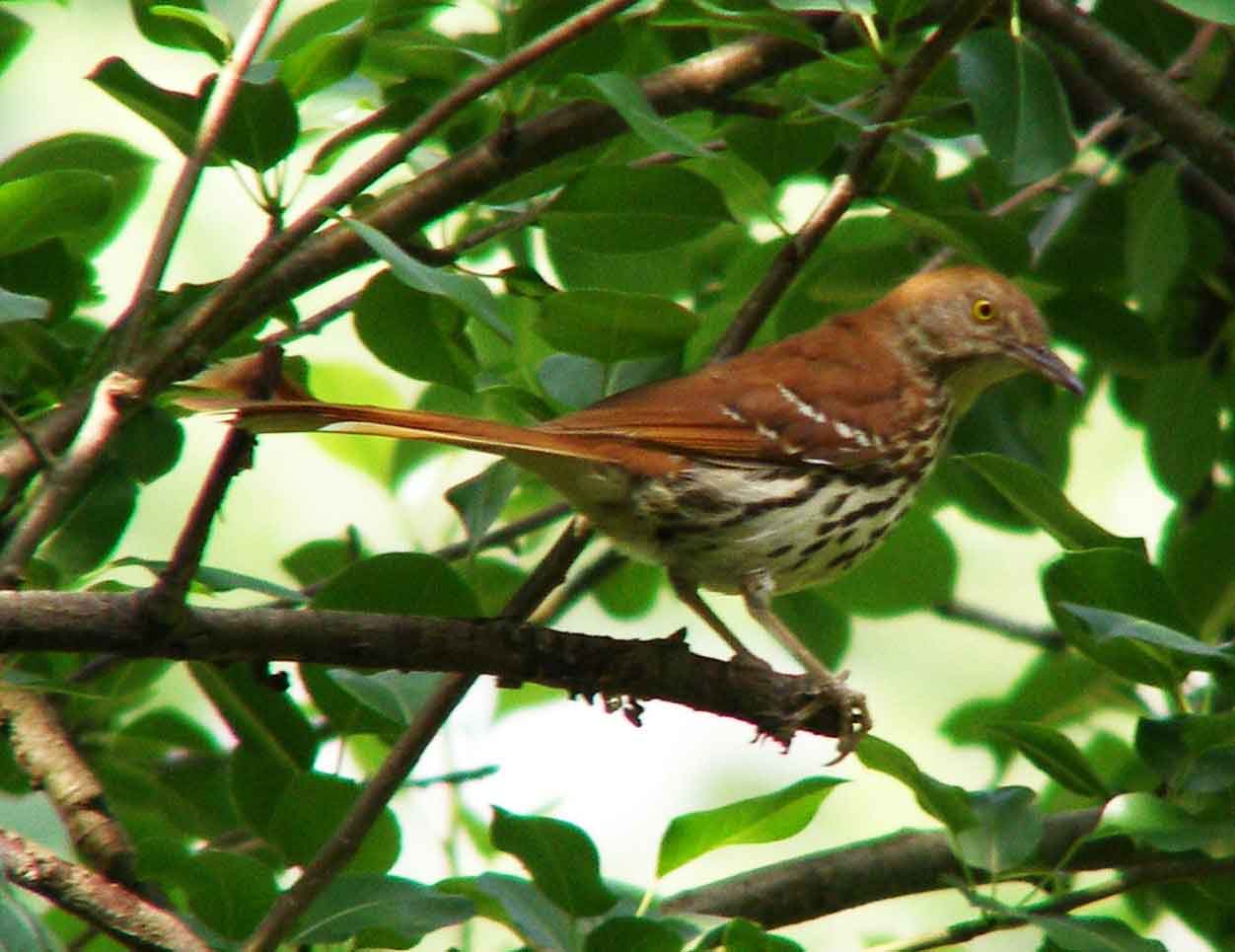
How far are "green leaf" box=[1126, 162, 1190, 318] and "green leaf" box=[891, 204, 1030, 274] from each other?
0.55 metres

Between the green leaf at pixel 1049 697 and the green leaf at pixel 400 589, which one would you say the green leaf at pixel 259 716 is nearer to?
the green leaf at pixel 400 589

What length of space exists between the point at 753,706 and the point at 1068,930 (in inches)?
25.7

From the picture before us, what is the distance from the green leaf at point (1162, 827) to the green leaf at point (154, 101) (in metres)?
1.81

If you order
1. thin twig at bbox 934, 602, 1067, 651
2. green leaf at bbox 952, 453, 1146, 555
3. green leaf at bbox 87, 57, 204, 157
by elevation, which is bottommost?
green leaf at bbox 952, 453, 1146, 555

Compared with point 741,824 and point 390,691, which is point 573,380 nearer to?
point 390,691

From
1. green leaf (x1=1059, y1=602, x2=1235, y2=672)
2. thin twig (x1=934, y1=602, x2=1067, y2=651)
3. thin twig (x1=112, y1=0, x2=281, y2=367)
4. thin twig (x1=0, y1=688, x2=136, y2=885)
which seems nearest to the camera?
green leaf (x1=1059, y1=602, x2=1235, y2=672)

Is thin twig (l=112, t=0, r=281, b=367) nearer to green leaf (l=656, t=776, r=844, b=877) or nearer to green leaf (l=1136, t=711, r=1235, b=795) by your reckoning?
green leaf (l=656, t=776, r=844, b=877)

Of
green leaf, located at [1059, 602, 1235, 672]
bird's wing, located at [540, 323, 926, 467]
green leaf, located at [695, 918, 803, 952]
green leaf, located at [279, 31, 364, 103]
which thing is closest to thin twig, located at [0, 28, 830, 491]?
green leaf, located at [279, 31, 364, 103]

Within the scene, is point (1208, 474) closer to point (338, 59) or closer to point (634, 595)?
point (634, 595)

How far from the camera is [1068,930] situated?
2.51m

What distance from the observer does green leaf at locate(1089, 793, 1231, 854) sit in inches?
99.2

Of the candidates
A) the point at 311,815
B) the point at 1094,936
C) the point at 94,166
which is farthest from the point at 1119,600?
the point at 94,166

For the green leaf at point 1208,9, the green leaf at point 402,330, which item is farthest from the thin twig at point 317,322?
the green leaf at point 1208,9

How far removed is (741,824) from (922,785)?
12.5 inches
